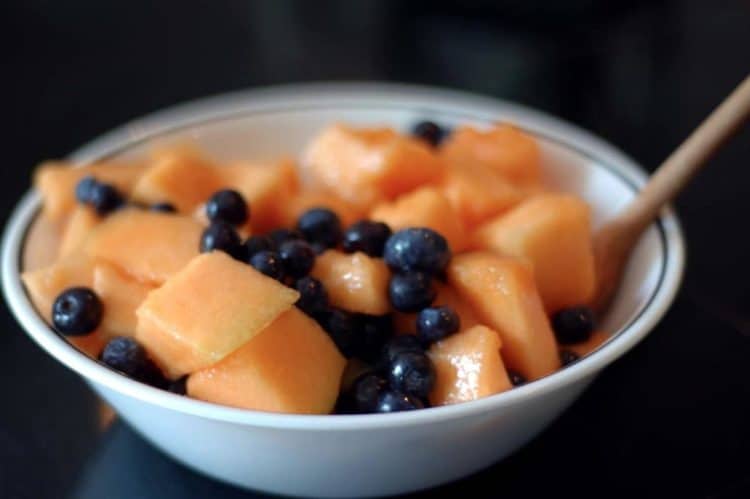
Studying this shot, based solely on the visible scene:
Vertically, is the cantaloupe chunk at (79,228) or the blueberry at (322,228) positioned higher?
the blueberry at (322,228)

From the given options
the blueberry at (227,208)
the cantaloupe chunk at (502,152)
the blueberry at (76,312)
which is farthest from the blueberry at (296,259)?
the cantaloupe chunk at (502,152)

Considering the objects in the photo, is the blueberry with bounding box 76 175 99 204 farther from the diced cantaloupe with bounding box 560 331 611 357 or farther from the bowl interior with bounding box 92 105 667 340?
the diced cantaloupe with bounding box 560 331 611 357

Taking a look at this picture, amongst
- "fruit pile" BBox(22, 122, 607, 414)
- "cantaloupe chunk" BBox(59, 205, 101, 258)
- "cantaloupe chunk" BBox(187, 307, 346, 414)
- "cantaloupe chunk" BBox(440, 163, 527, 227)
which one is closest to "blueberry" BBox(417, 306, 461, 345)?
"fruit pile" BBox(22, 122, 607, 414)

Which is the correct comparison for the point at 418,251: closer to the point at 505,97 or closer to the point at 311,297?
the point at 311,297

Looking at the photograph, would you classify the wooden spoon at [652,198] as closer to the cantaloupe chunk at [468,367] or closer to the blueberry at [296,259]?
the cantaloupe chunk at [468,367]

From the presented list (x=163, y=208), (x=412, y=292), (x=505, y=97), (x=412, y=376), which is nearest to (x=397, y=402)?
(x=412, y=376)

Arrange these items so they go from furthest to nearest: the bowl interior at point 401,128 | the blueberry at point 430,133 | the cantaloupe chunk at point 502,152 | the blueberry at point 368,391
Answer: the blueberry at point 430,133 → the cantaloupe chunk at point 502,152 → the bowl interior at point 401,128 → the blueberry at point 368,391

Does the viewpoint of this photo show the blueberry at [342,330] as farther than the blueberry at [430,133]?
No
